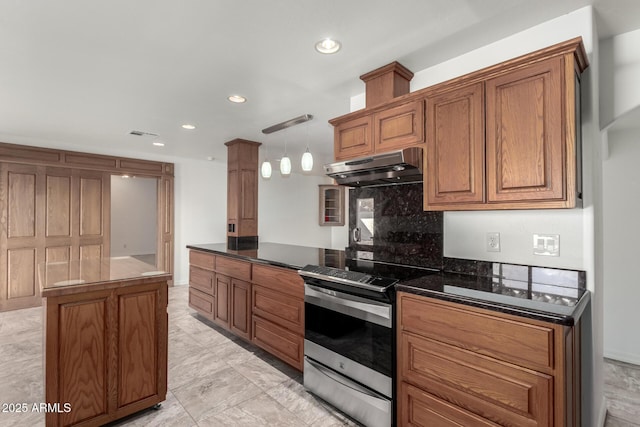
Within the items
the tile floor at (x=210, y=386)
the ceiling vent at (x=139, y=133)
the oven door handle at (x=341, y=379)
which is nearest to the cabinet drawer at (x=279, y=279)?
the oven door handle at (x=341, y=379)

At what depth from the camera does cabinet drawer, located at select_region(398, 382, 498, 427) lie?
4.86 feet

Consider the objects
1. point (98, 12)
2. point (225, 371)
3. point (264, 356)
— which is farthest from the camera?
point (264, 356)

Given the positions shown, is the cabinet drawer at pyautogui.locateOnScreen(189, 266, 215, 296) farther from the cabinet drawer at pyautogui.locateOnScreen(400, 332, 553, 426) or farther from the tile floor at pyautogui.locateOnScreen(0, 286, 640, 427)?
the cabinet drawer at pyautogui.locateOnScreen(400, 332, 553, 426)

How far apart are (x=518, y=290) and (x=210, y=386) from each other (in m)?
2.21

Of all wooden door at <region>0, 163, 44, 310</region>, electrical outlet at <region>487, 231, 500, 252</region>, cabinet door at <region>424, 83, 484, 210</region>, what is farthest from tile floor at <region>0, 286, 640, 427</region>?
cabinet door at <region>424, 83, 484, 210</region>

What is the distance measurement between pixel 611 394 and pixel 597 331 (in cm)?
95

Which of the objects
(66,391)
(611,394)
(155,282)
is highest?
(155,282)

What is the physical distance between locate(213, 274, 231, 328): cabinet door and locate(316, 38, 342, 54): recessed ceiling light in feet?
7.54

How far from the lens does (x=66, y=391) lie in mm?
1739

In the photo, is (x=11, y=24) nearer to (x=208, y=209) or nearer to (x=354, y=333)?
(x=354, y=333)

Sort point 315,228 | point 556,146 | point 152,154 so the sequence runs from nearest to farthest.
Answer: point 556,146 < point 152,154 < point 315,228

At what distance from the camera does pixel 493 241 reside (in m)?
2.00

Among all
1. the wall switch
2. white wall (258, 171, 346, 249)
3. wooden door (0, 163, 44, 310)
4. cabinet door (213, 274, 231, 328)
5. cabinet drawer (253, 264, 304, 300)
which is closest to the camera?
the wall switch

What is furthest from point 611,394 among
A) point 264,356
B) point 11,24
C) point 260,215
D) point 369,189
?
point 260,215
